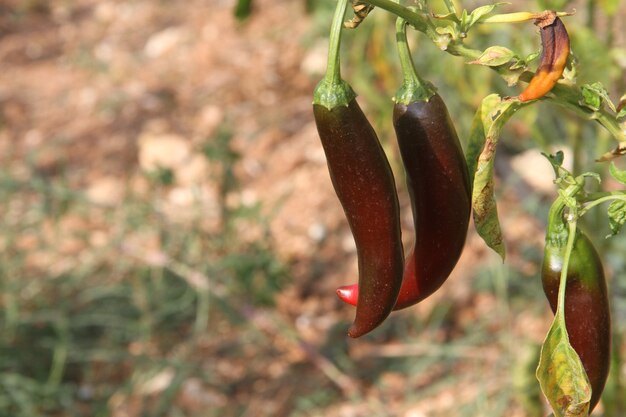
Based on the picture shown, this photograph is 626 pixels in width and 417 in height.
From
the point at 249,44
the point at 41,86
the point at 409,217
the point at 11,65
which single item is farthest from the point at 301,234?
the point at 11,65

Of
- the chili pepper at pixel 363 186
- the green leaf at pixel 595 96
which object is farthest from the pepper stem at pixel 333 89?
the green leaf at pixel 595 96

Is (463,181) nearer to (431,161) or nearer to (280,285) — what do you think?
(431,161)

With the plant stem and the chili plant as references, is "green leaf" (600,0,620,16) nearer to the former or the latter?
the chili plant

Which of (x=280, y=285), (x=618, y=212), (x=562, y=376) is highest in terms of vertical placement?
(x=618, y=212)

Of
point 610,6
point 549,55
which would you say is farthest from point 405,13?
point 610,6

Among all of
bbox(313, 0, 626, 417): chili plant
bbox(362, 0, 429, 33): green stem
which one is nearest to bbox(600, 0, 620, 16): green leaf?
bbox(313, 0, 626, 417): chili plant

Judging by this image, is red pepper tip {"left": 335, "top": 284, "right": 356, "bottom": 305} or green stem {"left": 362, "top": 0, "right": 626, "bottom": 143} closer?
green stem {"left": 362, "top": 0, "right": 626, "bottom": 143}
